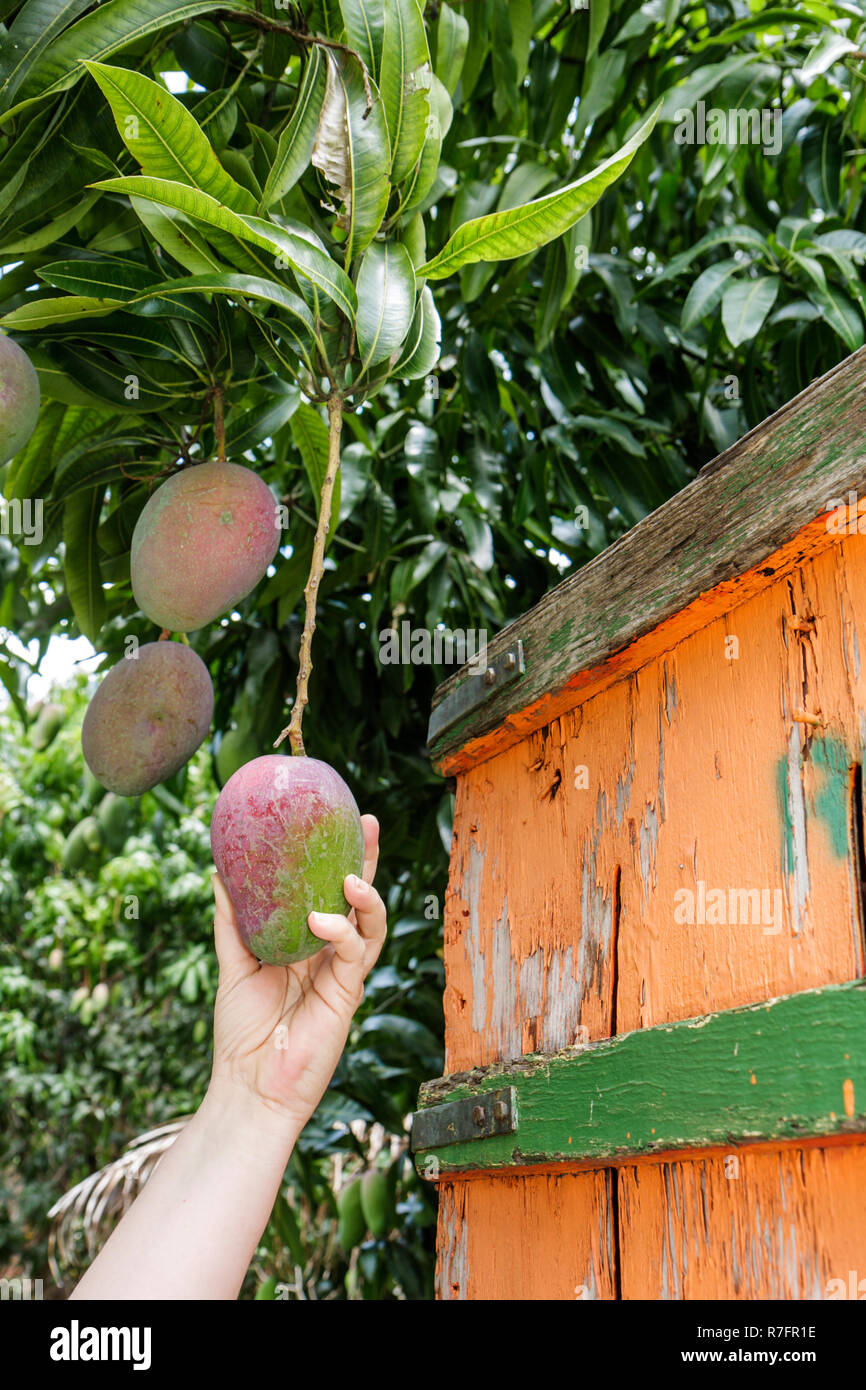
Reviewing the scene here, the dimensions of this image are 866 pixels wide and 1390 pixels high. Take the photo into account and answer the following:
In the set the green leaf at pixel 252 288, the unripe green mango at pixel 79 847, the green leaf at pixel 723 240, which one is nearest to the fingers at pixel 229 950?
the green leaf at pixel 252 288

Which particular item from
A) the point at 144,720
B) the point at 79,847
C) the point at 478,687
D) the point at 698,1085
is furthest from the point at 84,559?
the point at 79,847

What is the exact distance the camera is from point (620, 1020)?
92 cm

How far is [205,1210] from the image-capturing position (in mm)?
908

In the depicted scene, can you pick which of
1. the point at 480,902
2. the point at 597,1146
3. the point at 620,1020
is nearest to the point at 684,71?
the point at 480,902

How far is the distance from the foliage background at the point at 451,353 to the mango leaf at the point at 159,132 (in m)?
0.16

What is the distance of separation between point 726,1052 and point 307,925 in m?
0.30

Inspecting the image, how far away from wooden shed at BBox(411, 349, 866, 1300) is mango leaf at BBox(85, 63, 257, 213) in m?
0.45

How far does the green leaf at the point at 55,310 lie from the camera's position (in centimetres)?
96

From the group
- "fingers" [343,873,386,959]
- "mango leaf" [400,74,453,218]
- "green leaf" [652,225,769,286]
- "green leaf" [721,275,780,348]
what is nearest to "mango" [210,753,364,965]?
"fingers" [343,873,386,959]

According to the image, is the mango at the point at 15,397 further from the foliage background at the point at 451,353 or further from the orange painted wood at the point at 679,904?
the orange painted wood at the point at 679,904

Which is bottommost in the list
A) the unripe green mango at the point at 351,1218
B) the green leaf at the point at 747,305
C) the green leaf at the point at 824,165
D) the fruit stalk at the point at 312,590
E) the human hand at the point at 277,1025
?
the unripe green mango at the point at 351,1218

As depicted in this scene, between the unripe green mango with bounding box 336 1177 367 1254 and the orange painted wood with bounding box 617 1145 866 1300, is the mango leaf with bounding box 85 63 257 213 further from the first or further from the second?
the unripe green mango with bounding box 336 1177 367 1254

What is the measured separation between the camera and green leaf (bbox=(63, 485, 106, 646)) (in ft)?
4.37
